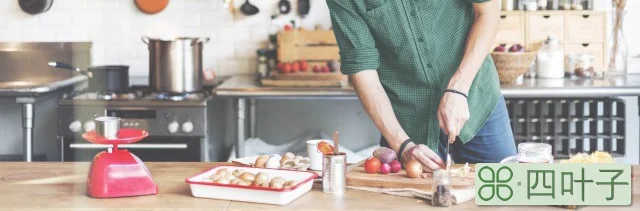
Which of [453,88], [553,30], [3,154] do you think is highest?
[553,30]

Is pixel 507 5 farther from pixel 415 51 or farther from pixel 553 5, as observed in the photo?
pixel 415 51

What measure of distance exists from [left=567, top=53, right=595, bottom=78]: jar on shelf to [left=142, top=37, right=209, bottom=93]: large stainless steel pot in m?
2.40

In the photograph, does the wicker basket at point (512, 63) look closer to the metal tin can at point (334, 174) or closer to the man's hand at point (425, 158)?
the man's hand at point (425, 158)

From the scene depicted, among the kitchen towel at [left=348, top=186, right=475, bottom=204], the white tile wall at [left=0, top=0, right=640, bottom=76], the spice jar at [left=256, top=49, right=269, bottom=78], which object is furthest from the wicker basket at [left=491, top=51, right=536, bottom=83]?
the kitchen towel at [left=348, top=186, right=475, bottom=204]

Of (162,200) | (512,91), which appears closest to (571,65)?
(512,91)

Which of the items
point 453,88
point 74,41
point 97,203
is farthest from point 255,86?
point 97,203

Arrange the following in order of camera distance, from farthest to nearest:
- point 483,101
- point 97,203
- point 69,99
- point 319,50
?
1. point 319,50
2. point 69,99
3. point 483,101
4. point 97,203

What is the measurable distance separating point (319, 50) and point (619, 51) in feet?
6.68

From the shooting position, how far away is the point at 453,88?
11.3ft

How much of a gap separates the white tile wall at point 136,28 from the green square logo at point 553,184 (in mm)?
3935

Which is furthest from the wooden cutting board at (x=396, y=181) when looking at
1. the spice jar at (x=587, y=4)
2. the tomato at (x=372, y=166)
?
the spice jar at (x=587, y=4)

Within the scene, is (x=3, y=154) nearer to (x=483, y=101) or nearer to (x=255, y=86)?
(x=255, y=86)

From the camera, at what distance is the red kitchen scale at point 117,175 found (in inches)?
115

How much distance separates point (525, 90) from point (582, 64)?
2.68ft
